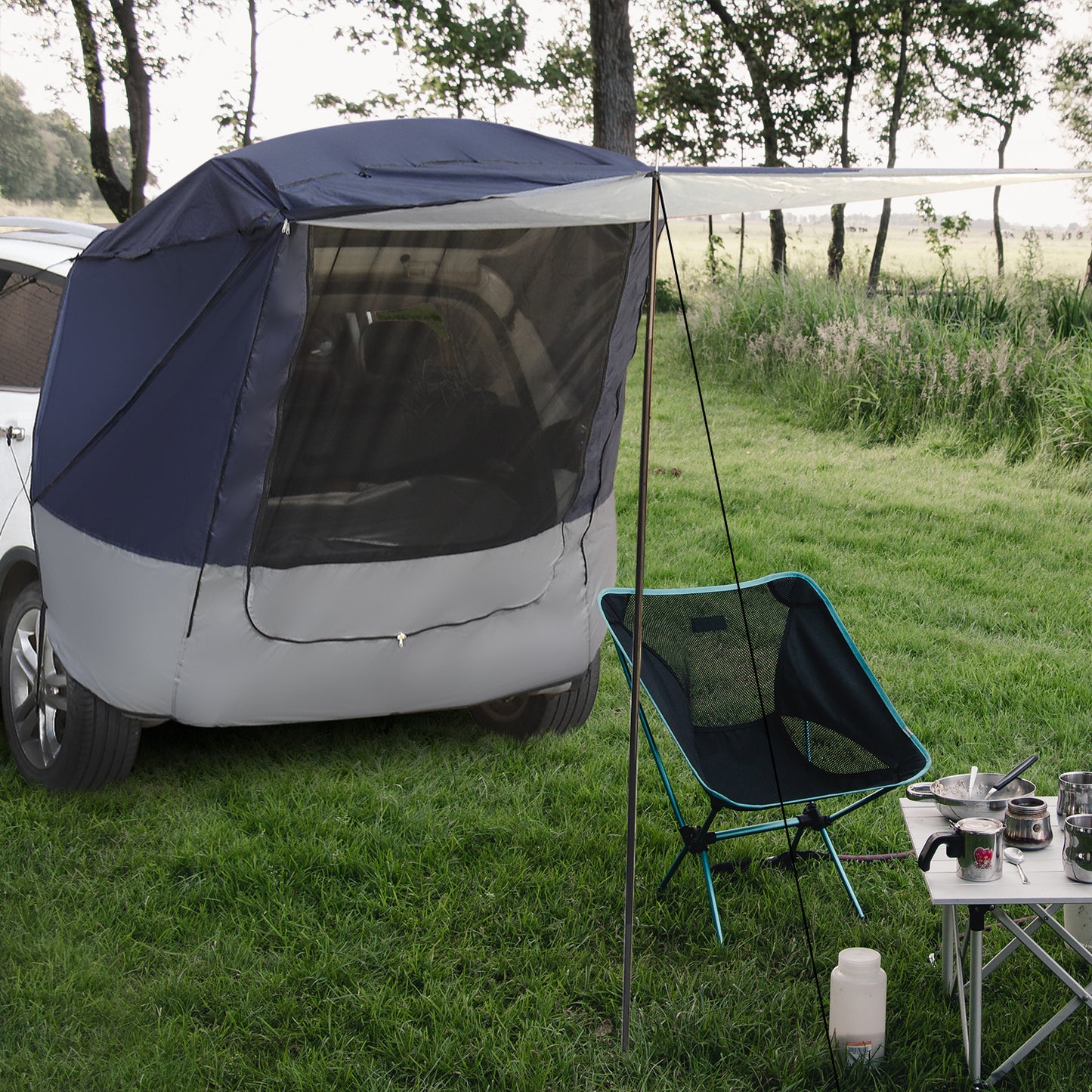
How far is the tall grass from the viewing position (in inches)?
353

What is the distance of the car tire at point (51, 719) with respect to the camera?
354cm

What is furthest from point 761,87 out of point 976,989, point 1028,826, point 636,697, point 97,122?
point 976,989

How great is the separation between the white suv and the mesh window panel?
0.96 m

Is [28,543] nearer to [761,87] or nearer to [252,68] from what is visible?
[252,68]

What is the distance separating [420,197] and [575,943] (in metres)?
1.92

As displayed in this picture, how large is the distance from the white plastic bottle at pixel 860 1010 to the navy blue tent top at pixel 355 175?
1901mm

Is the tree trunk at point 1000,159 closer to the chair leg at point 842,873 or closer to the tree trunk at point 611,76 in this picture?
the tree trunk at point 611,76

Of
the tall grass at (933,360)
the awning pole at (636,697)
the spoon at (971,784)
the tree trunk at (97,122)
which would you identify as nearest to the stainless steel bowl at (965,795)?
the spoon at (971,784)

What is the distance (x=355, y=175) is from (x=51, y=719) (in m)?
2.03

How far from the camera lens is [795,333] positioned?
38.1ft

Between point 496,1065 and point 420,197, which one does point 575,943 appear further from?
point 420,197

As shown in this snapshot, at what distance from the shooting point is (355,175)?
302 cm

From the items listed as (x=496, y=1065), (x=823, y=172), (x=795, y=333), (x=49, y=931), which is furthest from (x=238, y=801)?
(x=795, y=333)

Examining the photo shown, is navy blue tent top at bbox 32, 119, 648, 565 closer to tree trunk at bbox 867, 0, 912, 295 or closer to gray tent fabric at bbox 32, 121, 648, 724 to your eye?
gray tent fabric at bbox 32, 121, 648, 724
